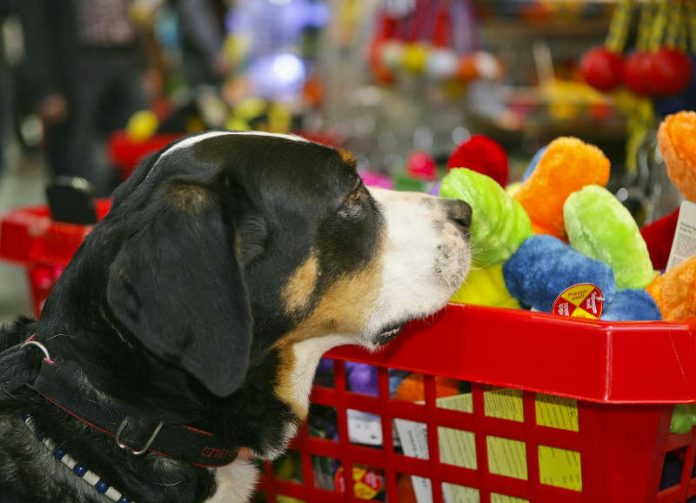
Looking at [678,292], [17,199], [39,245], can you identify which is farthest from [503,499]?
[17,199]

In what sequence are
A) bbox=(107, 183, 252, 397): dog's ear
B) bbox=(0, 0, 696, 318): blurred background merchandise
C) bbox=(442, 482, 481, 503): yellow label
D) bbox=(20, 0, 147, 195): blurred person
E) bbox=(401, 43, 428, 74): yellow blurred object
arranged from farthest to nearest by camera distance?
bbox=(20, 0, 147, 195): blurred person
bbox=(401, 43, 428, 74): yellow blurred object
bbox=(0, 0, 696, 318): blurred background merchandise
bbox=(442, 482, 481, 503): yellow label
bbox=(107, 183, 252, 397): dog's ear

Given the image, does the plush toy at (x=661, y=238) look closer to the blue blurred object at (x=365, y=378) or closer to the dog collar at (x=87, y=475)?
the blue blurred object at (x=365, y=378)

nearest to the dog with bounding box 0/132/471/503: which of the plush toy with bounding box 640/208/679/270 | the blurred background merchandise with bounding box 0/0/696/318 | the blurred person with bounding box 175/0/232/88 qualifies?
the plush toy with bounding box 640/208/679/270

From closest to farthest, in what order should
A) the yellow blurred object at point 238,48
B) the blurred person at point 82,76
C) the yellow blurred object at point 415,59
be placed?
1. the yellow blurred object at point 415,59
2. the blurred person at point 82,76
3. the yellow blurred object at point 238,48

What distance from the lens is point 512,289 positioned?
1.61 meters

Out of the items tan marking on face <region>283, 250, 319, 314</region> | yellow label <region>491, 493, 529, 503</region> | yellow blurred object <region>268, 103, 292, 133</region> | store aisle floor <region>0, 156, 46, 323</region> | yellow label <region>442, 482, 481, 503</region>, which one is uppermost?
tan marking on face <region>283, 250, 319, 314</region>

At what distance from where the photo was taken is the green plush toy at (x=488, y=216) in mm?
1547

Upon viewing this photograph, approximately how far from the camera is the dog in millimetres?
1243

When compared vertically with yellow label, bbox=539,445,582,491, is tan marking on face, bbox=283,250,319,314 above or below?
above

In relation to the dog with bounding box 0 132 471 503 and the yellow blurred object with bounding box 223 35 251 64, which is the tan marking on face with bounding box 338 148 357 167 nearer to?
the dog with bounding box 0 132 471 503

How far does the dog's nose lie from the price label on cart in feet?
0.69

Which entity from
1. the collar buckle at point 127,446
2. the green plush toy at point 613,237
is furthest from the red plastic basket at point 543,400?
the collar buckle at point 127,446

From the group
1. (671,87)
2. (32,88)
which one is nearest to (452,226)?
(671,87)

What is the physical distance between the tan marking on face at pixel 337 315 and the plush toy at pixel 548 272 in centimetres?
27
